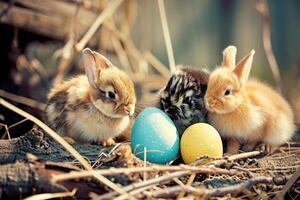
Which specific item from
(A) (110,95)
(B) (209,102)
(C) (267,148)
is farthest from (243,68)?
(A) (110,95)

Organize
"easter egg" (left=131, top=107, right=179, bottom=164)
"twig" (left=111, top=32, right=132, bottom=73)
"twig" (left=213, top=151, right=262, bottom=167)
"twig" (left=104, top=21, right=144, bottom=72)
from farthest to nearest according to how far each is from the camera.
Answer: "twig" (left=111, top=32, right=132, bottom=73) < "twig" (left=104, top=21, right=144, bottom=72) < "easter egg" (left=131, top=107, right=179, bottom=164) < "twig" (left=213, top=151, right=262, bottom=167)

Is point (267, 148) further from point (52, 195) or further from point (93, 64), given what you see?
point (52, 195)

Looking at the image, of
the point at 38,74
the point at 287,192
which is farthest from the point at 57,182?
the point at 38,74

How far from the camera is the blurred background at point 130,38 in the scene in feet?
15.8

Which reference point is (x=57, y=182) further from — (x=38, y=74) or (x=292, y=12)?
(x=292, y=12)

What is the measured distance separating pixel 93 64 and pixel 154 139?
60 centimetres

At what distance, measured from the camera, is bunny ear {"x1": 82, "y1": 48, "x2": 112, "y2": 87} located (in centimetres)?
336

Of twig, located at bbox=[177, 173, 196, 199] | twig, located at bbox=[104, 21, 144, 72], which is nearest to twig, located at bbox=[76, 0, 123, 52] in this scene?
twig, located at bbox=[104, 21, 144, 72]

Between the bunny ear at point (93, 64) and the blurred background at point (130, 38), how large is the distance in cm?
93

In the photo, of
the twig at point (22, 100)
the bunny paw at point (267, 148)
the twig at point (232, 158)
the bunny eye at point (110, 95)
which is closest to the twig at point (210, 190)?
the twig at point (232, 158)

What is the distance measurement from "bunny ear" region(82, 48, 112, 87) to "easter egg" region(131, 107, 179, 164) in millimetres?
421

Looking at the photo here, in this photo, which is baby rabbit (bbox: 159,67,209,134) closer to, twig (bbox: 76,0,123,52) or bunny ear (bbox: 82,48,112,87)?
bunny ear (bbox: 82,48,112,87)

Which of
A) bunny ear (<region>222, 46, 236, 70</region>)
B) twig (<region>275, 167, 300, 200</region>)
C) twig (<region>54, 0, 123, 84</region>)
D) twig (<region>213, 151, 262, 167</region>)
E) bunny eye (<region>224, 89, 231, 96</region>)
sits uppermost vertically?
twig (<region>54, 0, 123, 84</region>)

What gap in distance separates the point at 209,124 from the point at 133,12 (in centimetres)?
254
